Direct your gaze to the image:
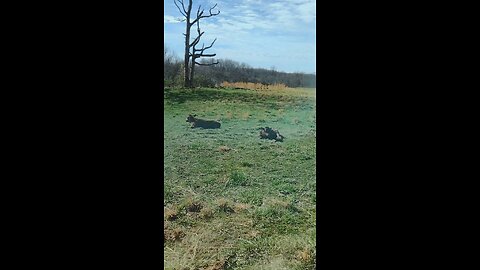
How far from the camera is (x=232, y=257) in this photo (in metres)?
1.13

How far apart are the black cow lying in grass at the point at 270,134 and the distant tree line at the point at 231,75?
149mm

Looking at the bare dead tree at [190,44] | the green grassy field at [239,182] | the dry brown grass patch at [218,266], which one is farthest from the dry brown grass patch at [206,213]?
the bare dead tree at [190,44]

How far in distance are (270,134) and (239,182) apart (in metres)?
0.18

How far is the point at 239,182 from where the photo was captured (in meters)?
1.17

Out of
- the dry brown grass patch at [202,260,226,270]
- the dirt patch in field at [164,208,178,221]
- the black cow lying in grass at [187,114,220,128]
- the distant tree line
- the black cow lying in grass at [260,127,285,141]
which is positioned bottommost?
the dry brown grass patch at [202,260,226,270]

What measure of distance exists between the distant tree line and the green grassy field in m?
0.03

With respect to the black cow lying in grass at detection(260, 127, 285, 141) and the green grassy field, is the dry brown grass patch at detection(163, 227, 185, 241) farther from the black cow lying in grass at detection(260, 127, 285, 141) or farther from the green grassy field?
the black cow lying in grass at detection(260, 127, 285, 141)

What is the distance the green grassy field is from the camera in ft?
3.72

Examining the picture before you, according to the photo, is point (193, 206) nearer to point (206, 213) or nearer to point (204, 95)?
point (206, 213)

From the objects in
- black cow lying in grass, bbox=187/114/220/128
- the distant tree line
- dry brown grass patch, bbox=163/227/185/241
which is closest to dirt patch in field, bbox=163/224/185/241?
dry brown grass patch, bbox=163/227/185/241

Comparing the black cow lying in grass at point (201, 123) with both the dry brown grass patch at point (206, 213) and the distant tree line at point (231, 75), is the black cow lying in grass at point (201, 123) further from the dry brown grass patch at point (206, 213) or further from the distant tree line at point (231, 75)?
the dry brown grass patch at point (206, 213)

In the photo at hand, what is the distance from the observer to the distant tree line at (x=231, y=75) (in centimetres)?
118
